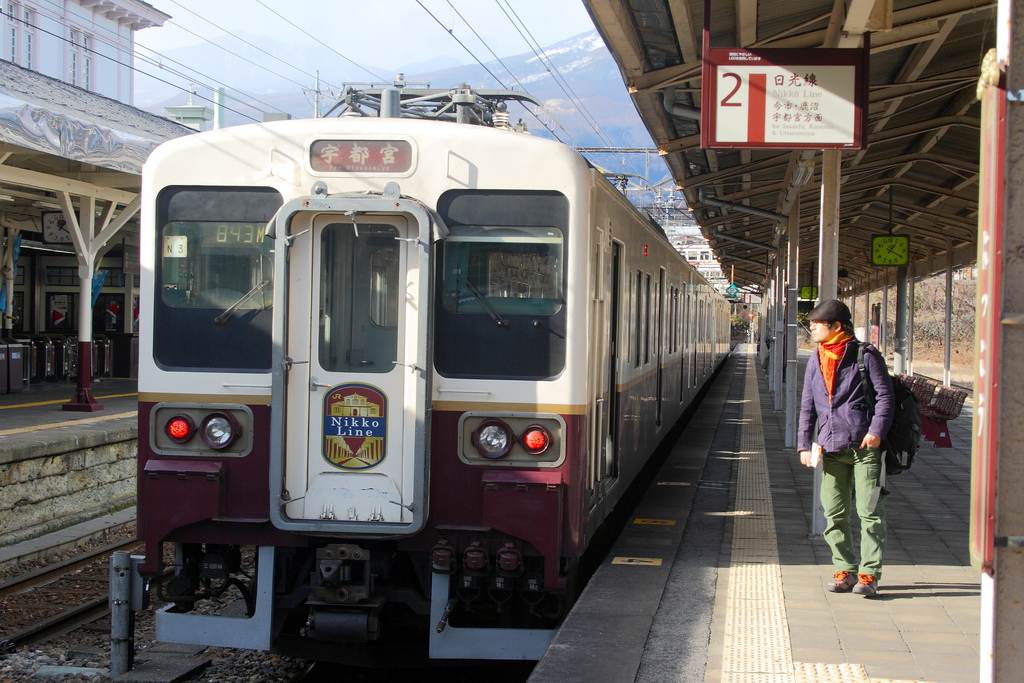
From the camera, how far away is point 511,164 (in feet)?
16.0

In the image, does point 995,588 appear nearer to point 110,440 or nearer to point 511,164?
point 511,164

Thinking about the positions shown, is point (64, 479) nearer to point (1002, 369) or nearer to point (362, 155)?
point (362, 155)

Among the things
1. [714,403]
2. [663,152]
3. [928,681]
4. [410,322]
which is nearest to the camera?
[928,681]

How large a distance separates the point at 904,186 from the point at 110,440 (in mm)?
9696

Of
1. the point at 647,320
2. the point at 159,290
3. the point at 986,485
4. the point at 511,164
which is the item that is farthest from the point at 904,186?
the point at 986,485

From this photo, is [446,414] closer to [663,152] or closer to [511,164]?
[511,164]

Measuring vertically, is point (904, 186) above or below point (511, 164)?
above

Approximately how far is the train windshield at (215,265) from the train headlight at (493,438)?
121 centimetres

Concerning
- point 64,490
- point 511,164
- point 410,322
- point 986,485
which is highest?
point 511,164

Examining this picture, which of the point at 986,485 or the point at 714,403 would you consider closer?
the point at 986,485

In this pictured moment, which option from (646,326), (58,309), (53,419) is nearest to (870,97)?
(646,326)

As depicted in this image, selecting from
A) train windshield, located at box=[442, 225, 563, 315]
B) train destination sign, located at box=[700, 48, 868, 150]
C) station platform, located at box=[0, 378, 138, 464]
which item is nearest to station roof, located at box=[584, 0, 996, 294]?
train destination sign, located at box=[700, 48, 868, 150]

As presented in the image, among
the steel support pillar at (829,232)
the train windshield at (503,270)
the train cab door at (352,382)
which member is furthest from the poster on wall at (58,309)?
the train windshield at (503,270)

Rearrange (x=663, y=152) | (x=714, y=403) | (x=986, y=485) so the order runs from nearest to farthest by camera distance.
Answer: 1. (x=986, y=485)
2. (x=663, y=152)
3. (x=714, y=403)
